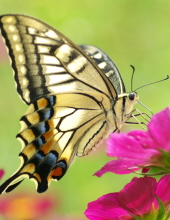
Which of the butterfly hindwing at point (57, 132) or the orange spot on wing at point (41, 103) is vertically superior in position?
the orange spot on wing at point (41, 103)

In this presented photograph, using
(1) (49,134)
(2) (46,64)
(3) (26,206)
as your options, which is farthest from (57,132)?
(3) (26,206)

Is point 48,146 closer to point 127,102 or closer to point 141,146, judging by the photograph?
point 127,102

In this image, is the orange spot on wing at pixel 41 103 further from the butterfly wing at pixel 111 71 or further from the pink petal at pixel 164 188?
the pink petal at pixel 164 188

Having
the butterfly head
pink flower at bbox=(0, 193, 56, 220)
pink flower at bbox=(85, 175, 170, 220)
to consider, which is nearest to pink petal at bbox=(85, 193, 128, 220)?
pink flower at bbox=(85, 175, 170, 220)

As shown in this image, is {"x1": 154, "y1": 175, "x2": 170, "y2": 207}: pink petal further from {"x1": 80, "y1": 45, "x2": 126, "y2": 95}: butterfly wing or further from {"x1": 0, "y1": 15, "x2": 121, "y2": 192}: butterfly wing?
{"x1": 80, "y1": 45, "x2": 126, "y2": 95}: butterfly wing

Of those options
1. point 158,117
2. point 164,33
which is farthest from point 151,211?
point 164,33

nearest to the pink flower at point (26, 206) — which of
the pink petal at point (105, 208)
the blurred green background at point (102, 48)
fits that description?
the blurred green background at point (102, 48)

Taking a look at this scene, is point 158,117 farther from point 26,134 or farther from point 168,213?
point 26,134
